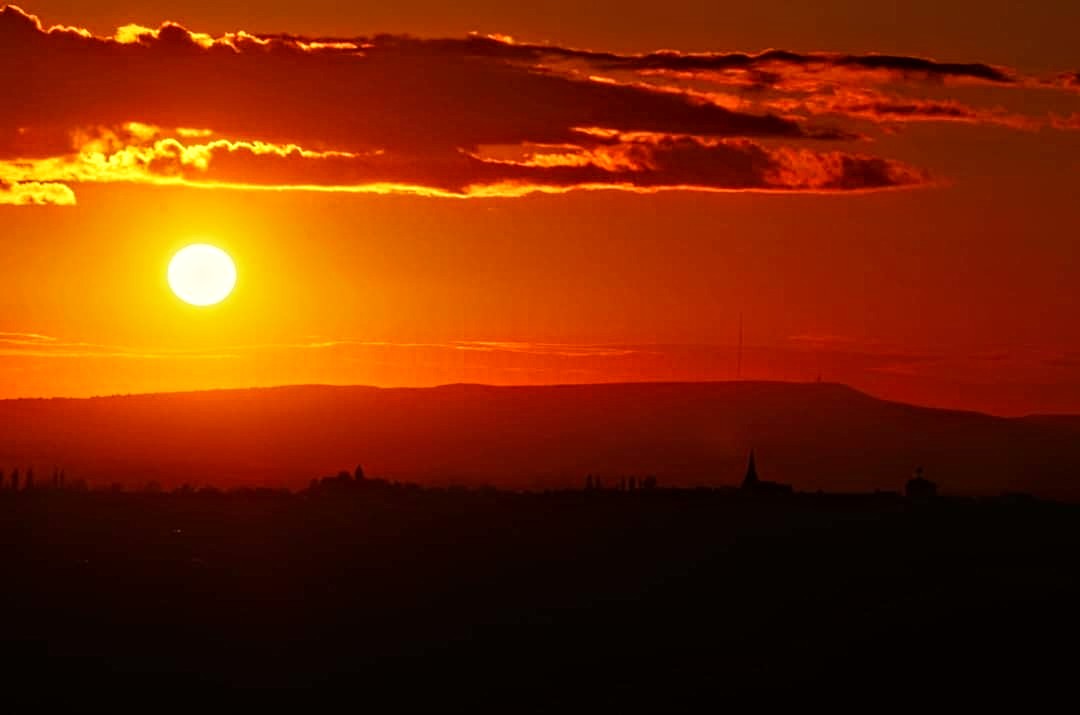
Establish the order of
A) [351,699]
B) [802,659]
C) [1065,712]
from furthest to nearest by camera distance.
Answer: [351,699] < [802,659] < [1065,712]

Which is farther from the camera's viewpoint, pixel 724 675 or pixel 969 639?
pixel 724 675

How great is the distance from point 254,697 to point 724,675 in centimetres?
3245

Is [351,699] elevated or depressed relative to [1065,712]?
elevated

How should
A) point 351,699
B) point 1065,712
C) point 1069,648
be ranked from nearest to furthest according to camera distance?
point 1065,712 → point 1069,648 → point 351,699

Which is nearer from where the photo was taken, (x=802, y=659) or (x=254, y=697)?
(x=802, y=659)

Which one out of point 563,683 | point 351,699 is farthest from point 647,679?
point 351,699

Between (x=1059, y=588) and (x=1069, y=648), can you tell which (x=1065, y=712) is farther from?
(x=1059, y=588)

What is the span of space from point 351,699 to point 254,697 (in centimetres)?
754

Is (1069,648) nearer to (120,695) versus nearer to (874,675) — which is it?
(874,675)

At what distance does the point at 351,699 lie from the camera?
19325 centimetres

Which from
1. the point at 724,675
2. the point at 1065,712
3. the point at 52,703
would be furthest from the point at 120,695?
the point at 1065,712

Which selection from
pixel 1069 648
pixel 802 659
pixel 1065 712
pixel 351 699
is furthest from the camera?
pixel 351 699

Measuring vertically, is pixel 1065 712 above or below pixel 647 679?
below

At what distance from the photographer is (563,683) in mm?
194750
